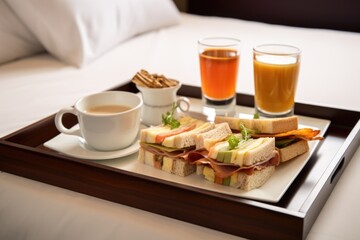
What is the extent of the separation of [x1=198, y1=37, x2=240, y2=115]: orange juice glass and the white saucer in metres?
0.22

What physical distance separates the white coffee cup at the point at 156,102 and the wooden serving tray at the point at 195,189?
0.63 ft

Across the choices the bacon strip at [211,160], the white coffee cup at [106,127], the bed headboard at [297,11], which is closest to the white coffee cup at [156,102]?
the white coffee cup at [106,127]

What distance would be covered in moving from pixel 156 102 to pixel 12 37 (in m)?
0.63

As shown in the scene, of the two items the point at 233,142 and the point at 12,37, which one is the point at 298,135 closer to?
the point at 233,142

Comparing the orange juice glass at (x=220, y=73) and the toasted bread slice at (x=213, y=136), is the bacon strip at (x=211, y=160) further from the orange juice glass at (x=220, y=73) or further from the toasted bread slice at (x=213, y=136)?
the orange juice glass at (x=220, y=73)

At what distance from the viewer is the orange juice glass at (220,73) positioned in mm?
1045

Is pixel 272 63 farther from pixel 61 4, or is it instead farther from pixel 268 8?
pixel 268 8

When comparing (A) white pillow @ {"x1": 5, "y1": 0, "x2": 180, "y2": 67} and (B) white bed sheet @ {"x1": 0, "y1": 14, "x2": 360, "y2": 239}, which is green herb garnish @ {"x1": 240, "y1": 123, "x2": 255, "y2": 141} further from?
(A) white pillow @ {"x1": 5, "y1": 0, "x2": 180, "y2": 67}

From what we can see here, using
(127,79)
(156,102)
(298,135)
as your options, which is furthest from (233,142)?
(127,79)

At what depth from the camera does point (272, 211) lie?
0.64 m

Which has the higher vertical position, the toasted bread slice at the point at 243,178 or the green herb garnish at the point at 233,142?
the green herb garnish at the point at 233,142

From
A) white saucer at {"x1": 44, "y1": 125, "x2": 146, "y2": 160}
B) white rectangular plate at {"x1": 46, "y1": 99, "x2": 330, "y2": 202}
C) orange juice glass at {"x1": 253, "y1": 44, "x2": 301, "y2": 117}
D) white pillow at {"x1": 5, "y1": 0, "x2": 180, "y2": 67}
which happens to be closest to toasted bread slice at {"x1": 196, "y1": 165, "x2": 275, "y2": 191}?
white rectangular plate at {"x1": 46, "y1": 99, "x2": 330, "y2": 202}

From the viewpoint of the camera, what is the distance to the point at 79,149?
88 centimetres

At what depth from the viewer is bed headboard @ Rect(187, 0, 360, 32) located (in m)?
1.95
